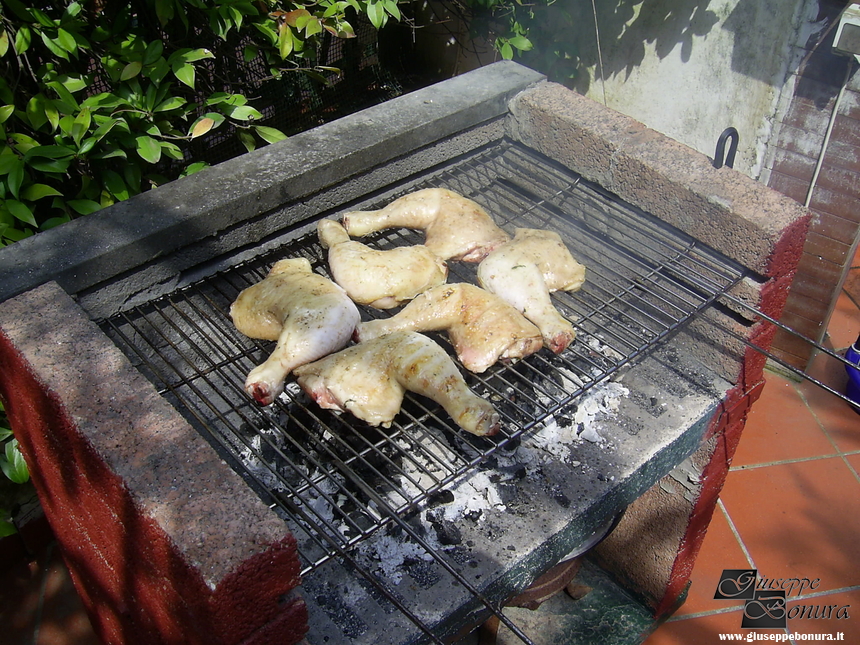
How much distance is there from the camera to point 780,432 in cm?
491

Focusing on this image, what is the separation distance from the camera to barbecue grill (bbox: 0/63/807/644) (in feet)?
6.12

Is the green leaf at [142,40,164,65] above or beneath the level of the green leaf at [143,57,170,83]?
above

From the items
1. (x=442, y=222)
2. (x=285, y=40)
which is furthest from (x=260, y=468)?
(x=285, y=40)

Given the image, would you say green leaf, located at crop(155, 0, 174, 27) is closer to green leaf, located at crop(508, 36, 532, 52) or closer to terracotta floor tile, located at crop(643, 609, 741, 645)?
green leaf, located at crop(508, 36, 532, 52)

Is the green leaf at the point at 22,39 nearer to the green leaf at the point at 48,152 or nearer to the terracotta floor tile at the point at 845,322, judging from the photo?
the green leaf at the point at 48,152

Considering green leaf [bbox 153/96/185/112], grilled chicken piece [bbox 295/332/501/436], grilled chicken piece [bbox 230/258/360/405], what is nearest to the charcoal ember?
grilled chicken piece [bbox 295/332/501/436]

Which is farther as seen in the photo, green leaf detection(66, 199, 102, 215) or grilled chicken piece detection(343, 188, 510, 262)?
green leaf detection(66, 199, 102, 215)

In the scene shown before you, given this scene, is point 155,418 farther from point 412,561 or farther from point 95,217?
point 95,217

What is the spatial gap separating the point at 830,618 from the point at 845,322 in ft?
9.09

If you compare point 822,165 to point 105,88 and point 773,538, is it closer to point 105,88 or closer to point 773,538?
point 773,538

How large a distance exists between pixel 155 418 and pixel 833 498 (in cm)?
422

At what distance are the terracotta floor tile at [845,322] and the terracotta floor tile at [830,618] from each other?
7.38 ft

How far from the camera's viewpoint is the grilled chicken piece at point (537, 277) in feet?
8.80

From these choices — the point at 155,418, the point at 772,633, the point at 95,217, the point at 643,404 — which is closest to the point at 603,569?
the point at 772,633
